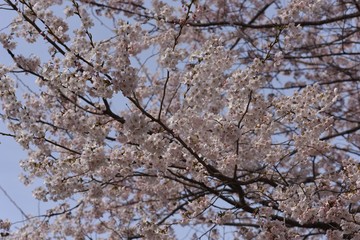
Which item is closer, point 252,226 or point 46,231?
point 252,226

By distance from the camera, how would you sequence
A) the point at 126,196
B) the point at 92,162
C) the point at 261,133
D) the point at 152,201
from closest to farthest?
the point at 92,162 < the point at 261,133 < the point at 152,201 < the point at 126,196

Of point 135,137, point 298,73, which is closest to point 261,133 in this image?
point 135,137

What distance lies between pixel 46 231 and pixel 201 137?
373 cm

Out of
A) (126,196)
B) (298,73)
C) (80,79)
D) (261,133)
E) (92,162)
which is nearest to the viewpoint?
(80,79)

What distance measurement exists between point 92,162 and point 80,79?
817mm

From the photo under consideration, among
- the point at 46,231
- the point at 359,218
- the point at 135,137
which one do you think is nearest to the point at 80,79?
the point at 135,137

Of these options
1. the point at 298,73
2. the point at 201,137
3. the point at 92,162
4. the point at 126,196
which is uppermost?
the point at 298,73

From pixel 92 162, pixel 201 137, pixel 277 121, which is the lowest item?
pixel 92 162

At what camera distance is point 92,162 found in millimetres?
4465

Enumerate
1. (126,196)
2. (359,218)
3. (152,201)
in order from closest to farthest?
(359,218)
(152,201)
(126,196)

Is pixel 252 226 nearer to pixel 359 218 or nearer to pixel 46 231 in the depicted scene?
pixel 359 218

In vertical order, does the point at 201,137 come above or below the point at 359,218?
above

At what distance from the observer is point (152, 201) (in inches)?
289

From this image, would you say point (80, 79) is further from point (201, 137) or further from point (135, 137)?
point (201, 137)
